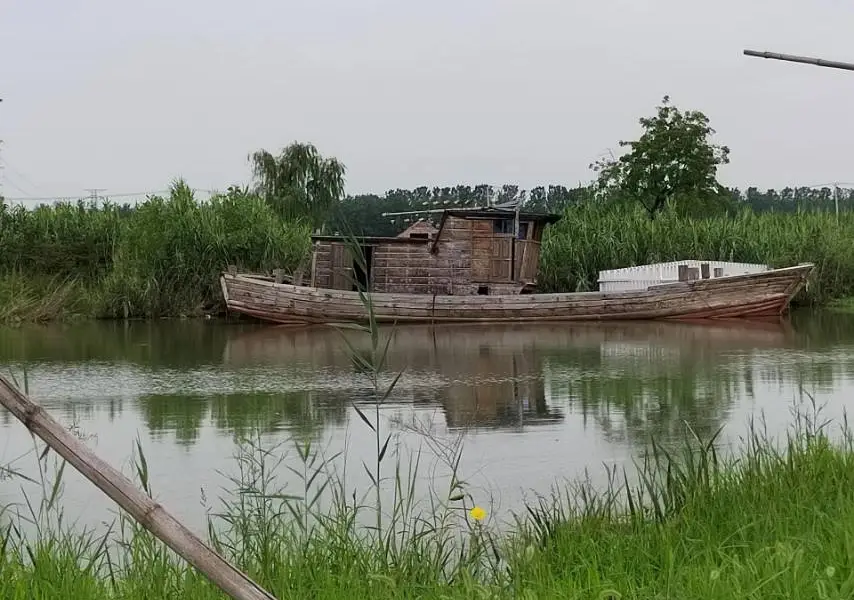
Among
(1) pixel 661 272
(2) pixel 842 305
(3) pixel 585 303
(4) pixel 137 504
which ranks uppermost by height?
(1) pixel 661 272

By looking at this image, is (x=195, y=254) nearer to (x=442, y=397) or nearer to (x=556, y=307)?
(x=556, y=307)

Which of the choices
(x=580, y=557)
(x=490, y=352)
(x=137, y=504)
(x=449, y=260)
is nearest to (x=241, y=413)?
(x=580, y=557)

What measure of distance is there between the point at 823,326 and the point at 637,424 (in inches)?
443

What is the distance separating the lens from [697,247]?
2420cm

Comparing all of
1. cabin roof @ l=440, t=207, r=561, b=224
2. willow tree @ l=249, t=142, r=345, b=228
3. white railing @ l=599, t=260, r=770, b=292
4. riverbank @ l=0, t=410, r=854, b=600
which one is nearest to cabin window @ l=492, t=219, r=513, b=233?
cabin roof @ l=440, t=207, r=561, b=224

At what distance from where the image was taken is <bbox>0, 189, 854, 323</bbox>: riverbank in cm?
2316

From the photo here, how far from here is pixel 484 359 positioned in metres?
13.8

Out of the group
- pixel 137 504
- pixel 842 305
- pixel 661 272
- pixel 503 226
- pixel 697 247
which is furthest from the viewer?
pixel 697 247

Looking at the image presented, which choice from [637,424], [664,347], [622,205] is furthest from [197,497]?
[622,205]

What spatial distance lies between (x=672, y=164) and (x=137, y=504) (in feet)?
90.5

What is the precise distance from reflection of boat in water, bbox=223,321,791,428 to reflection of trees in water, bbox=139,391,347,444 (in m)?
0.96

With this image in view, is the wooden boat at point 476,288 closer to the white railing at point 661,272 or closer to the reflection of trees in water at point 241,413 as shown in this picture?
the white railing at point 661,272

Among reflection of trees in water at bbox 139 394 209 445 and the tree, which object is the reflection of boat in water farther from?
the tree

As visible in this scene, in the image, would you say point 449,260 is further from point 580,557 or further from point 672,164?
point 580,557
